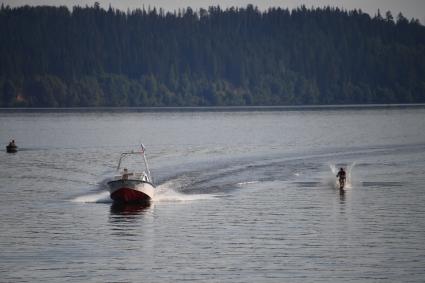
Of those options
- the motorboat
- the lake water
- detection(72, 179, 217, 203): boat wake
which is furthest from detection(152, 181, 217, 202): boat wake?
the motorboat

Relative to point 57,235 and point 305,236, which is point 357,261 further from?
point 57,235

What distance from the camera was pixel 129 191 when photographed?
246ft

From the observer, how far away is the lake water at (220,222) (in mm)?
51562

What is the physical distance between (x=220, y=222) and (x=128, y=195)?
10823mm

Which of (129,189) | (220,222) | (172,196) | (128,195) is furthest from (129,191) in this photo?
(220,222)

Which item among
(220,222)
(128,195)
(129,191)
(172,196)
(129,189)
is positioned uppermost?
(129,189)

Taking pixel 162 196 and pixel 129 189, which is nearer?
pixel 129 189

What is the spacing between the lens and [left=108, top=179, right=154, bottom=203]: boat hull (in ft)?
246

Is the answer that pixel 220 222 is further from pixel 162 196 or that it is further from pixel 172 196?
pixel 172 196

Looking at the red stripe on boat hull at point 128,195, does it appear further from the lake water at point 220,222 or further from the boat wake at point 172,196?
the boat wake at point 172,196

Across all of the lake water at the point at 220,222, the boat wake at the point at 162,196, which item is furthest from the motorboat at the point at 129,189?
the boat wake at the point at 162,196

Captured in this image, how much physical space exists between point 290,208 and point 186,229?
481 inches

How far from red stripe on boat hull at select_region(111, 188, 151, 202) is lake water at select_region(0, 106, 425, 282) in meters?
1.14

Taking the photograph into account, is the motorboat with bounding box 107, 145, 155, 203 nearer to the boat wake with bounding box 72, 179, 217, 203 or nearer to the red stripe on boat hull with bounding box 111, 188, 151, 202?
the red stripe on boat hull with bounding box 111, 188, 151, 202
